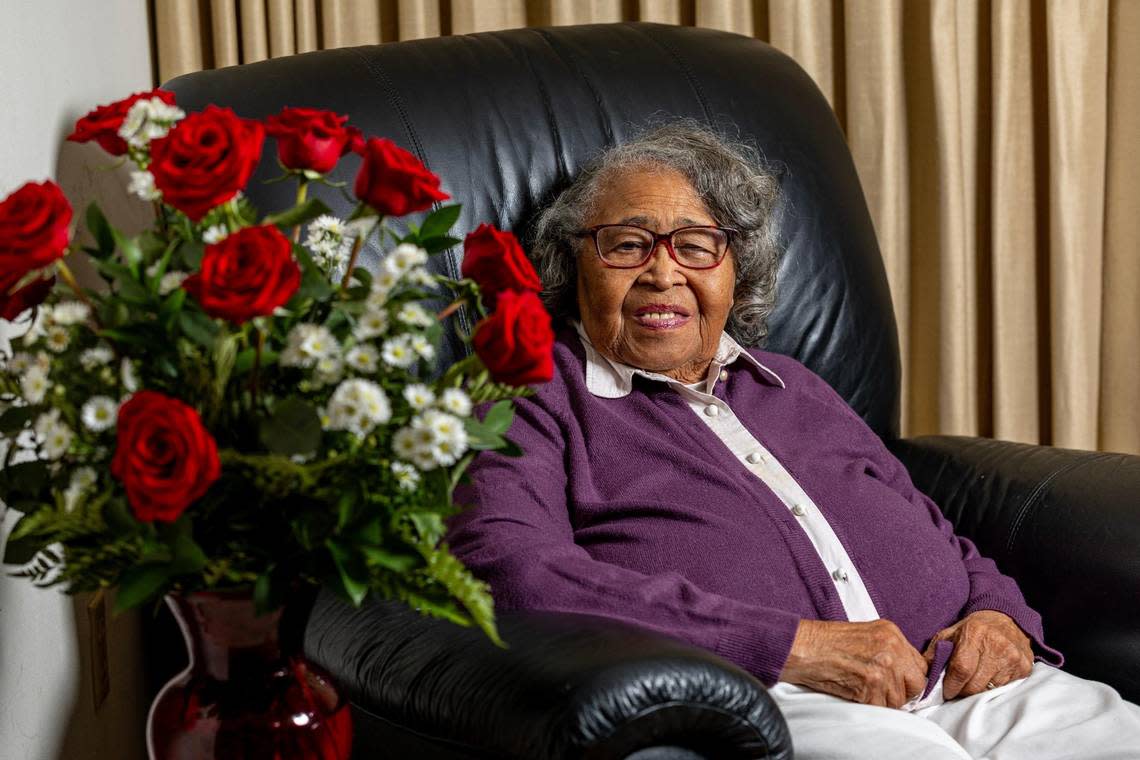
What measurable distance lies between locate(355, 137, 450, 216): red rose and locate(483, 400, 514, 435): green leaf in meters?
0.18

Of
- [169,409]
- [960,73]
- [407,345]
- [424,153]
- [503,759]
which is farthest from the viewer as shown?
[960,73]

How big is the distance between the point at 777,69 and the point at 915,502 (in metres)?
0.74

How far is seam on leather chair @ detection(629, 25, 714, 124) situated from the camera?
1.91m

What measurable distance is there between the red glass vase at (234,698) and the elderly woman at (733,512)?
379mm

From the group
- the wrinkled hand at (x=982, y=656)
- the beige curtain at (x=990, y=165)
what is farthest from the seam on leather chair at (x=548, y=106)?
the wrinkled hand at (x=982, y=656)

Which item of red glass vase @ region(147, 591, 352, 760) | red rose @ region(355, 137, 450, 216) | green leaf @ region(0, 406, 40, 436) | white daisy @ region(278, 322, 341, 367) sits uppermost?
red rose @ region(355, 137, 450, 216)

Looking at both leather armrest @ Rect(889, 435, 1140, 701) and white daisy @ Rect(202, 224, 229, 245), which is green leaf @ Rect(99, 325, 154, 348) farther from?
leather armrest @ Rect(889, 435, 1140, 701)

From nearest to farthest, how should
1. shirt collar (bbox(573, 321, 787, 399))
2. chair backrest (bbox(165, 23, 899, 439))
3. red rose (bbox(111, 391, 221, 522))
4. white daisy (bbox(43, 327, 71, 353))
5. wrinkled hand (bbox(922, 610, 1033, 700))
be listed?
red rose (bbox(111, 391, 221, 522)), white daisy (bbox(43, 327, 71, 353)), wrinkled hand (bbox(922, 610, 1033, 700)), shirt collar (bbox(573, 321, 787, 399)), chair backrest (bbox(165, 23, 899, 439))

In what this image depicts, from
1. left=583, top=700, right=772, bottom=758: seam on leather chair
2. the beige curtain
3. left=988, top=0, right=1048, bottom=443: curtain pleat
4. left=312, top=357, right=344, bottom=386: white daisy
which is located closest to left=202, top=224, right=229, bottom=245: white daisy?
left=312, top=357, right=344, bottom=386: white daisy

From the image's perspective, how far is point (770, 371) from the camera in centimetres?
174

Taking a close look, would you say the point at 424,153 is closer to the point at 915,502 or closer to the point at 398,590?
the point at 915,502

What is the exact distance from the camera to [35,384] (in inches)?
32.0

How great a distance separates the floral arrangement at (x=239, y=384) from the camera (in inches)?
31.5

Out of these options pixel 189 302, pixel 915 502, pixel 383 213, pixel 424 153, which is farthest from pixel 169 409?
pixel 915 502
